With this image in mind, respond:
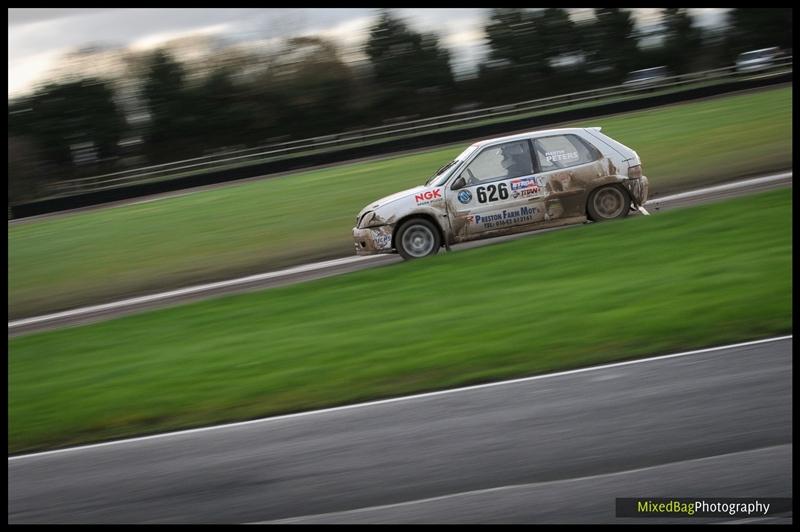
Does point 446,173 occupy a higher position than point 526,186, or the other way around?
point 446,173

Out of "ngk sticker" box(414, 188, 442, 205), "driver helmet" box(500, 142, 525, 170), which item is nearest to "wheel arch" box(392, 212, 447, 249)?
"ngk sticker" box(414, 188, 442, 205)

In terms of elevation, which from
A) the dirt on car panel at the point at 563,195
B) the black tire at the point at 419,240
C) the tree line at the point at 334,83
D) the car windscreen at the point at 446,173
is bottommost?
the black tire at the point at 419,240

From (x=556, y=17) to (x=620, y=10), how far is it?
3.38 meters

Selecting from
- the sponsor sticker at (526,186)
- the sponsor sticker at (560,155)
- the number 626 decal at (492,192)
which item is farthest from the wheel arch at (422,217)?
the sponsor sticker at (560,155)

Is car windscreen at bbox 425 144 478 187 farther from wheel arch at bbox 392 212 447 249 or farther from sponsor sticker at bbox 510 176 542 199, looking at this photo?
sponsor sticker at bbox 510 176 542 199

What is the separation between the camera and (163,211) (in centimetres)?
2656

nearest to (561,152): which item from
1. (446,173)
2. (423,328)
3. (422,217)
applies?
(446,173)

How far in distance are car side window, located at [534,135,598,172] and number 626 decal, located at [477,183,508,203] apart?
23.8 inches

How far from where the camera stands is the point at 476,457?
6367 millimetres

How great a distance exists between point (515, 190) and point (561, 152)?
837 mm

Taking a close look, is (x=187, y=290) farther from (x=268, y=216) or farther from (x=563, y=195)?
(x=268, y=216)

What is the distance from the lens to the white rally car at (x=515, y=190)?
13.4 meters

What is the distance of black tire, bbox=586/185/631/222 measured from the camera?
13570 millimetres

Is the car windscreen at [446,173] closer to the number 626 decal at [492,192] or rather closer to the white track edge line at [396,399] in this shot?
the number 626 decal at [492,192]
